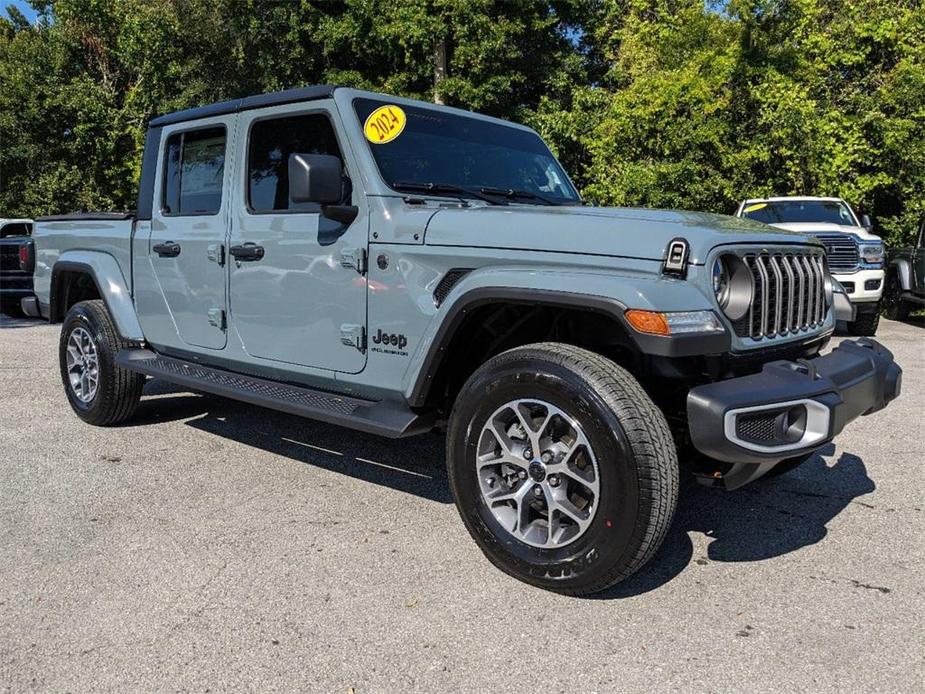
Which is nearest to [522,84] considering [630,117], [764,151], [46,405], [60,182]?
[630,117]

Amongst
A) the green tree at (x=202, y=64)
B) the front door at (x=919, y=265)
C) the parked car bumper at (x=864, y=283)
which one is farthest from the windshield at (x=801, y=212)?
the green tree at (x=202, y=64)

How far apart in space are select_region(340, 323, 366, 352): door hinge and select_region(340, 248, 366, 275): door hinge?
262 mm

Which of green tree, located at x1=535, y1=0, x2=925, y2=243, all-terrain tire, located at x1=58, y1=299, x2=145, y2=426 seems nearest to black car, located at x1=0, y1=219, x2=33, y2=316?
all-terrain tire, located at x1=58, y1=299, x2=145, y2=426

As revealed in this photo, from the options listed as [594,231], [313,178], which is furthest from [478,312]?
[313,178]

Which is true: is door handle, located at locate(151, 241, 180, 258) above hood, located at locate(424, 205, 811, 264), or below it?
below

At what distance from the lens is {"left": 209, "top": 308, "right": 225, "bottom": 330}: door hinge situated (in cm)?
446

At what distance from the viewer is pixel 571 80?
19.1m

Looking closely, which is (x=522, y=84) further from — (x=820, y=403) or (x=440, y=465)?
(x=820, y=403)

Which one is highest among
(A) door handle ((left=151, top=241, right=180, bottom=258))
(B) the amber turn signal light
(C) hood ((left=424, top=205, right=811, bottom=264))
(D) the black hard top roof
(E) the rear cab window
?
(D) the black hard top roof

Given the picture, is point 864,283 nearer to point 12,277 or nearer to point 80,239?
point 80,239

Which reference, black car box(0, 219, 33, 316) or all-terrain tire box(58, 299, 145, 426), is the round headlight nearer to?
all-terrain tire box(58, 299, 145, 426)

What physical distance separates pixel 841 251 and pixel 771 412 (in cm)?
881

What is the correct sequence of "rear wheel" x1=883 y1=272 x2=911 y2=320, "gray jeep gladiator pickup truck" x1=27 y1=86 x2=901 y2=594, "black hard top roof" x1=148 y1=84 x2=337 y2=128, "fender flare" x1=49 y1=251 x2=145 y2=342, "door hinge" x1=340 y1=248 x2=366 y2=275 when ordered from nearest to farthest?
"gray jeep gladiator pickup truck" x1=27 y1=86 x2=901 y2=594
"door hinge" x1=340 y1=248 x2=366 y2=275
"black hard top roof" x1=148 y1=84 x2=337 y2=128
"fender flare" x1=49 y1=251 x2=145 y2=342
"rear wheel" x1=883 y1=272 x2=911 y2=320

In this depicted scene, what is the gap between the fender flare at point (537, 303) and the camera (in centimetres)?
273
